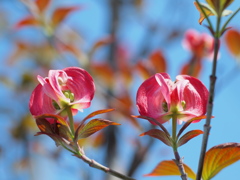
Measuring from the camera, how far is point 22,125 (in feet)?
5.83

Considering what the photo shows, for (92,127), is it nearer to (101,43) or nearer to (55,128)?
(55,128)

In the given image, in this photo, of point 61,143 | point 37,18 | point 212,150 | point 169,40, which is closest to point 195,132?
point 212,150

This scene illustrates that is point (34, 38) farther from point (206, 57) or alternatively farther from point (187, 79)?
point (187, 79)

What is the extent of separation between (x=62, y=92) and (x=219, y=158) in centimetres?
21

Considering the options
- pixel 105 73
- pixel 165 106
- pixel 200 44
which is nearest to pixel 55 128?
pixel 165 106

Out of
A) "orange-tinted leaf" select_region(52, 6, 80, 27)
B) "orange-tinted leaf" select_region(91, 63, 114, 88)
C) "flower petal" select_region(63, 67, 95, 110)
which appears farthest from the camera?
"orange-tinted leaf" select_region(91, 63, 114, 88)

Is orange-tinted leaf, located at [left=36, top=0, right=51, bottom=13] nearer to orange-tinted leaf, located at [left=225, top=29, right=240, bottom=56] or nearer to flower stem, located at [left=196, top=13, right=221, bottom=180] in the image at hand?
orange-tinted leaf, located at [left=225, top=29, right=240, bottom=56]

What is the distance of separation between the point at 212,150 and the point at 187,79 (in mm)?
90

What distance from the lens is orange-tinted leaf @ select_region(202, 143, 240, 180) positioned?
50 centimetres

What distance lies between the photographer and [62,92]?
0.54 m

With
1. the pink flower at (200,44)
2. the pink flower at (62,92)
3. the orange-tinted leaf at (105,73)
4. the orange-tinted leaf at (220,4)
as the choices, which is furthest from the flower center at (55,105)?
the orange-tinted leaf at (105,73)

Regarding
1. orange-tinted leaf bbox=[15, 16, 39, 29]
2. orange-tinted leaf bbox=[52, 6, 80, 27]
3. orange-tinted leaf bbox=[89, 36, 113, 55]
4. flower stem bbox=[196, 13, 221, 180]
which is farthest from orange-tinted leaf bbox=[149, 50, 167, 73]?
flower stem bbox=[196, 13, 221, 180]

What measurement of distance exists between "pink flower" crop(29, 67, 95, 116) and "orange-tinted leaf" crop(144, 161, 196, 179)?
0.13 meters

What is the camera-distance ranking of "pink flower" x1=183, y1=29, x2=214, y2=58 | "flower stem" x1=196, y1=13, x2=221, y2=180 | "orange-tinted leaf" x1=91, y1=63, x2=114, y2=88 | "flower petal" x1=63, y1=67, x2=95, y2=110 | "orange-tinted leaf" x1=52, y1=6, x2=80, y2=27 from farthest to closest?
"orange-tinted leaf" x1=91, y1=63, x2=114, y2=88 < "orange-tinted leaf" x1=52, y1=6, x2=80, y2=27 < "pink flower" x1=183, y1=29, x2=214, y2=58 < "flower petal" x1=63, y1=67, x2=95, y2=110 < "flower stem" x1=196, y1=13, x2=221, y2=180
